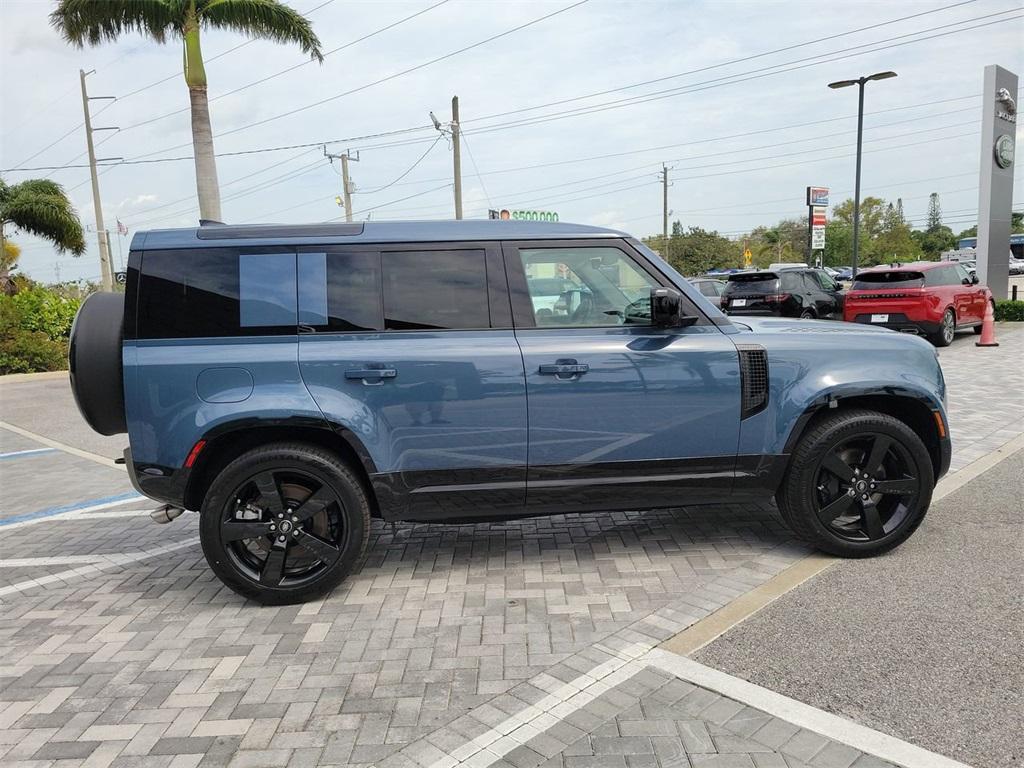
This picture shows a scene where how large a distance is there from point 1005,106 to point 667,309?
22.7 meters

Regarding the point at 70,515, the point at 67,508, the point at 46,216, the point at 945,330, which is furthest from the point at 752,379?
the point at 46,216

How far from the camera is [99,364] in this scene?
3.92 meters

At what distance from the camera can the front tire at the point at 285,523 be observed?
12.9 feet

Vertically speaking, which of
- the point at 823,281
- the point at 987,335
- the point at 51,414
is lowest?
the point at 51,414

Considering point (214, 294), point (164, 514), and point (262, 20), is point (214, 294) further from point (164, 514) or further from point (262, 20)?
point (262, 20)

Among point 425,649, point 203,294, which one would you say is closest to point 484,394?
point 425,649

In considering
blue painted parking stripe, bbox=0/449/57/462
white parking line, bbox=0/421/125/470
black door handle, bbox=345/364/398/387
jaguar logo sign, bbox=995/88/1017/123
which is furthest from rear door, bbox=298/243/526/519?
jaguar logo sign, bbox=995/88/1017/123

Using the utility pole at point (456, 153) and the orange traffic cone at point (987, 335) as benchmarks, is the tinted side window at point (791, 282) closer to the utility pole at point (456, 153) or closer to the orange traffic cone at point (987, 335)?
the orange traffic cone at point (987, 335)

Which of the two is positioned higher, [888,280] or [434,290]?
[434,290]

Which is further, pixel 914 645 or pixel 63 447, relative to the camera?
pixel 63 447

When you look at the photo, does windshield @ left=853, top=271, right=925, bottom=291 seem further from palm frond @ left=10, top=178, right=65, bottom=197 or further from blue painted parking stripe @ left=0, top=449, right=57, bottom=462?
palm frond @ left=10, top=178, right=65, bottom=197

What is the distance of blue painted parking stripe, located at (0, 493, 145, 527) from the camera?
611cm

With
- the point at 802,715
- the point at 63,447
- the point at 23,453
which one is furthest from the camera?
the point at 63,447

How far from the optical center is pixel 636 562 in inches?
177
